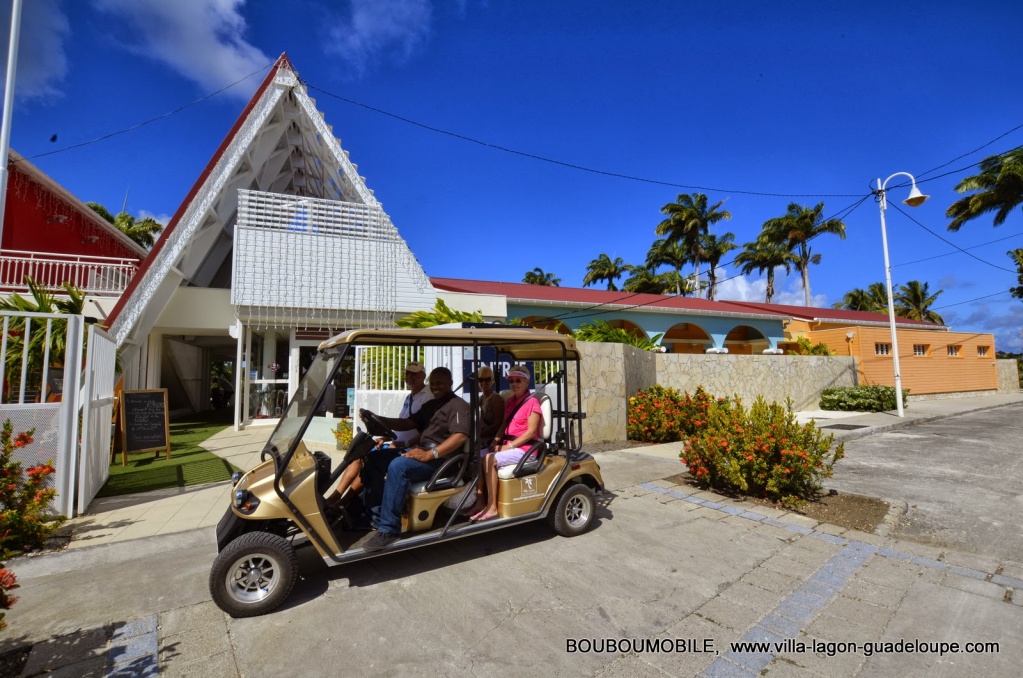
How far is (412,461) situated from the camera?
3676 millimetres

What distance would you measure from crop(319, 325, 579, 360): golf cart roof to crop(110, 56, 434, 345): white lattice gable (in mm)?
8558

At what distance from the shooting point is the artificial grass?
6.54 meters

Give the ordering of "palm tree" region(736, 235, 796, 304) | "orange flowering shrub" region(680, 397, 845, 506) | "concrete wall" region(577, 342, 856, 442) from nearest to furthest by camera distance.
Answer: "orange flowering shrub" region(680, 397, 845, 506) → "concrete wall" region(577, 342, 856, 442) → "palm tree" region(736, 235, 796, 304)

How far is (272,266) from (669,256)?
31.0 metres

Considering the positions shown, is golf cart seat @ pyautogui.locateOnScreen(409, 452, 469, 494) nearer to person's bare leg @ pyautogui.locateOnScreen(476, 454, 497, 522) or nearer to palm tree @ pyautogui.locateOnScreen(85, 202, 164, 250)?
person's bare leg @ pyautogui.locateOnScreen(476, 454, 497, 522)

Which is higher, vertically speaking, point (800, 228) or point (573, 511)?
point (800, 228)

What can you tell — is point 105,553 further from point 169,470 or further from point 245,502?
point 169,470

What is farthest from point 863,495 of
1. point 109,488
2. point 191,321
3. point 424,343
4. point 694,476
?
point 191,321

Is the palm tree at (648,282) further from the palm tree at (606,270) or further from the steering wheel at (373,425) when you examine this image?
the steering wheel at (373,425)

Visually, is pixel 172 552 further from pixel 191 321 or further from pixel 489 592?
pixel 191 321

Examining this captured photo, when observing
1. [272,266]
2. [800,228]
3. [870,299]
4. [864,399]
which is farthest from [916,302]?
[272,266]

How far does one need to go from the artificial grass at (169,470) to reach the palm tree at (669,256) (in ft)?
110

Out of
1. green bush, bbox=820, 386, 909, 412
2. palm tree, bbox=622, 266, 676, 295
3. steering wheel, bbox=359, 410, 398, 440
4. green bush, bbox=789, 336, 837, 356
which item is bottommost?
green bush, bbox=820, 386, 909, 412

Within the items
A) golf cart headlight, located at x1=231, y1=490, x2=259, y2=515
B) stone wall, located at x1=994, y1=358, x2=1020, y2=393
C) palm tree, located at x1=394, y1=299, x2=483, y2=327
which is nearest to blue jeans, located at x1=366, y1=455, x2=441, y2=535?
golf cart headlight, located at x1=231, y1=490, x2=259, y2=515
